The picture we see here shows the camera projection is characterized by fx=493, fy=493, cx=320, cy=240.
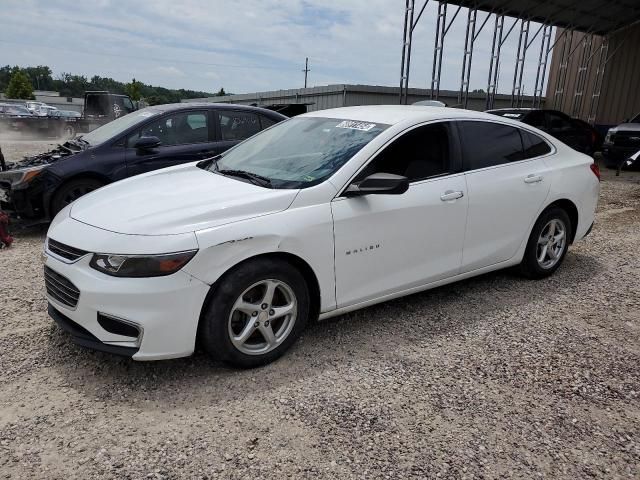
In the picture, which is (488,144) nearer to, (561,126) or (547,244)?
(547,244)

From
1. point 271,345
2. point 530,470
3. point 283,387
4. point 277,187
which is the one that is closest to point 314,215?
point 277,187

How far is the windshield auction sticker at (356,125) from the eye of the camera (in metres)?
3.58

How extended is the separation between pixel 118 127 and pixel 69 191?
1.06 m

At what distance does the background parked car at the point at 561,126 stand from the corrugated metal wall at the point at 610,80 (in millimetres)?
5660

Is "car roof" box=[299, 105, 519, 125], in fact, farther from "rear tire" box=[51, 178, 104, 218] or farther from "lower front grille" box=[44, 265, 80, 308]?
"rear tire" box=[51, 178, 104, 218]

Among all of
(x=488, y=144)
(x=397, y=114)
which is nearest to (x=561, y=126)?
(x=488, y=144)

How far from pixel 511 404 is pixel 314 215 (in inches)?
61.4

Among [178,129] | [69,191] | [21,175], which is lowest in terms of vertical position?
[69,191]

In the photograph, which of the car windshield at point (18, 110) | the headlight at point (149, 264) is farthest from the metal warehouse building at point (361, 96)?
the headlight at point (149, 264)

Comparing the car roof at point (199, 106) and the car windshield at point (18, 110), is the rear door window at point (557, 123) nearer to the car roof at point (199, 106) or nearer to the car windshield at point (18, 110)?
the car roof at point (199, 106)

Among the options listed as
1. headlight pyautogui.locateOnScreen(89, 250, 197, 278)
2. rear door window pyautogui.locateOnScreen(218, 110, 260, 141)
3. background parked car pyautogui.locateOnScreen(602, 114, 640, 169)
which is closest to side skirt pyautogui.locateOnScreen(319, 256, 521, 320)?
headlight pyautogui.locateOnScreen(89, 250, 197, 278)

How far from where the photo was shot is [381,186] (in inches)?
122

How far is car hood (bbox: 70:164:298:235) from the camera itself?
9.06 ft

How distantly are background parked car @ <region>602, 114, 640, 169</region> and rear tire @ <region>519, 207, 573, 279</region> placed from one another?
9726mm
